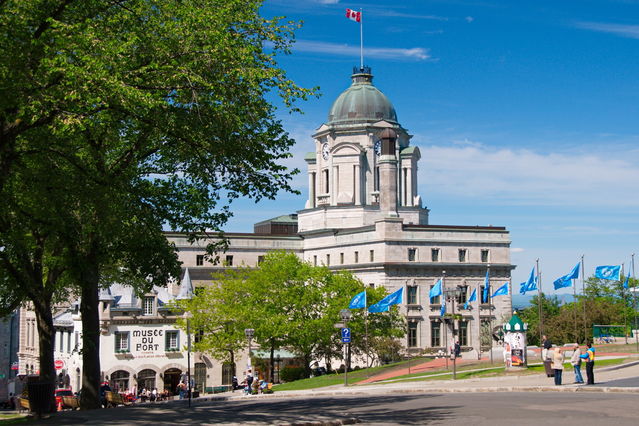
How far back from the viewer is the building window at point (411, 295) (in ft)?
287

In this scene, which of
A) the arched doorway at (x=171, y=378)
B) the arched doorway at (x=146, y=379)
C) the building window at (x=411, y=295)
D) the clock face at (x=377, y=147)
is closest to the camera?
the arched doorway at (x=146, y=379)

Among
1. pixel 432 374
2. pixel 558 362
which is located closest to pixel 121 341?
pixel 432 374

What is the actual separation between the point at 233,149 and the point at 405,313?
2460 inches

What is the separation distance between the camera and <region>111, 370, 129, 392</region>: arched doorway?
73688 millimetres

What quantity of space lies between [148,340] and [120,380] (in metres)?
4.00

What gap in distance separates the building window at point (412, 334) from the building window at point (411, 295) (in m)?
2.07

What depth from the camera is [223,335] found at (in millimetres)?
72812

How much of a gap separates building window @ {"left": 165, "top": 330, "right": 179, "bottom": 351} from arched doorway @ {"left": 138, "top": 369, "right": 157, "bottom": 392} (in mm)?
2481

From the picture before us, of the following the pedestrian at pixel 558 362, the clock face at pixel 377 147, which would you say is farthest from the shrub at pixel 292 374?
the pedestrian at pixel 558 362

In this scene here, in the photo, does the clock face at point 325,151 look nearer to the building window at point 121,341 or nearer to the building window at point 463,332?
the building window at point 463,332

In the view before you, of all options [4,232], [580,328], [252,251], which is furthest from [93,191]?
[252,251]

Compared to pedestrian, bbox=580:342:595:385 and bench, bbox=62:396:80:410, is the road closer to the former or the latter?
pedestrian, bbox=580:342:595:385

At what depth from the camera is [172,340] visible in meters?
77.6

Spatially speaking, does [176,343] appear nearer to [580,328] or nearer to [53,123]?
[580,328]
